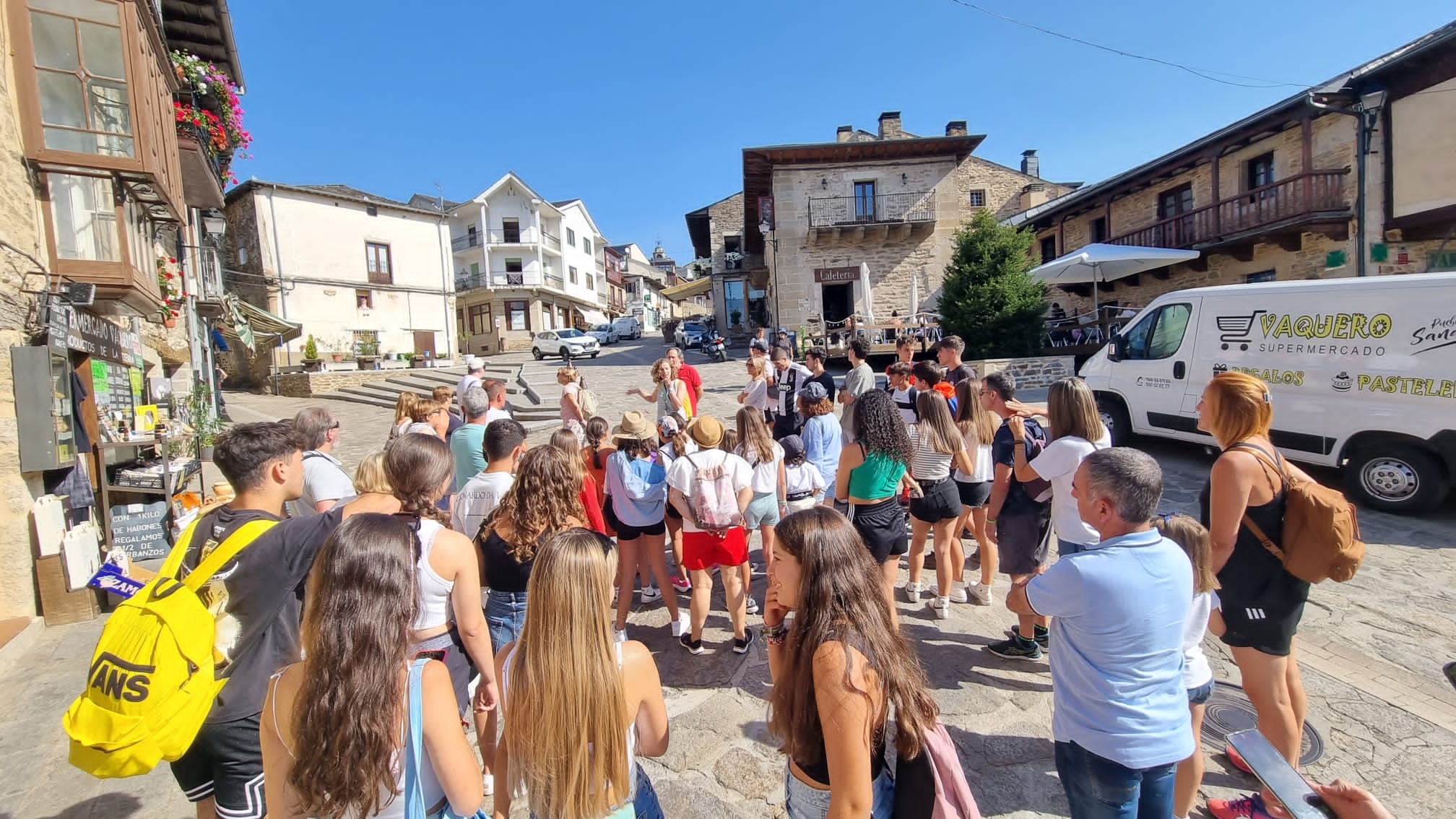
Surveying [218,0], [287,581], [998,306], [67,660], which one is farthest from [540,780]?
[998,306]

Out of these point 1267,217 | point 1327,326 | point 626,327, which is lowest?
point 1327,326

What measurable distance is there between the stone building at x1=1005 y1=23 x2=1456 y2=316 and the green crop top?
14922mm

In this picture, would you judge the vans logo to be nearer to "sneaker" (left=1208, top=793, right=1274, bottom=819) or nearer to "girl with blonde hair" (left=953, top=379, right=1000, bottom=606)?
"sneaker" (left=1208, top=793, right=1274, bottom=819)

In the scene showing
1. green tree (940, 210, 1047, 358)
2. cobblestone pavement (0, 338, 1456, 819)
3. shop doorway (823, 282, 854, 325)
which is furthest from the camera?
shop doorway (823, 282, 854, 325)

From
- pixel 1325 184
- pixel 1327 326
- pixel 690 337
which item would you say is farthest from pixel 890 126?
pixel 1327 326

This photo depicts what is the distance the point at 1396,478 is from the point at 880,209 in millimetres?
18224

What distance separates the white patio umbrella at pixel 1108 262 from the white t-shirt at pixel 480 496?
12750 mm

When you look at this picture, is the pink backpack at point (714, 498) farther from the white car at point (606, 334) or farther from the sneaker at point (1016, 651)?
the white car at point (606, 334)

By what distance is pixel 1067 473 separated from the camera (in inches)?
123

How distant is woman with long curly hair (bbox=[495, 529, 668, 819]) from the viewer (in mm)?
1543

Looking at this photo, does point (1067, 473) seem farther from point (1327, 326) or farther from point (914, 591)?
point (1327, 326)

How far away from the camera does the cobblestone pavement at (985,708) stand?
2.67m

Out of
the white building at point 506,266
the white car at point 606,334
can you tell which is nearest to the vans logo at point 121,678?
the white car at point 606,334

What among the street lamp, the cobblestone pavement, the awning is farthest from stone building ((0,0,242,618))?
the street lamp
